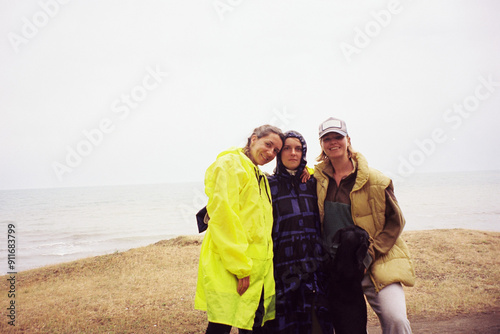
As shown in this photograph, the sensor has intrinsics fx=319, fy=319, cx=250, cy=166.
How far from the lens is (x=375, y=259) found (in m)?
2.66

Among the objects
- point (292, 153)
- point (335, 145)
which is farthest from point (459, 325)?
point (292, 153)

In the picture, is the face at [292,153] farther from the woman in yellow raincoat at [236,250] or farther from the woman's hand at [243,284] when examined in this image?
the woman's hand at [243,284]

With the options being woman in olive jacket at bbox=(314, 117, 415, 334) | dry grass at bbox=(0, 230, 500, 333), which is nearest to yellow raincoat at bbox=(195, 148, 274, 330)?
woman in olive jacket at bbox=(314, 117, 415, 334)

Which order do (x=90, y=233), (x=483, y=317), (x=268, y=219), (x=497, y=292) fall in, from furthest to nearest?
(x=90, y=233), (x=497, y=292), (x=483, y=317), (x=268, y=219)

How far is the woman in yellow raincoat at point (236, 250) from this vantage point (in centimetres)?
235

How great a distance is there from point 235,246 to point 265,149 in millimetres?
884

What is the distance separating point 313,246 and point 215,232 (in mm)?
903

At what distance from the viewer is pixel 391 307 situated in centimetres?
248

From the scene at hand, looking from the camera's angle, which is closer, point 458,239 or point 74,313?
point 74,313

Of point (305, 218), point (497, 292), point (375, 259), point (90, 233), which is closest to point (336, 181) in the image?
point (305, 218)

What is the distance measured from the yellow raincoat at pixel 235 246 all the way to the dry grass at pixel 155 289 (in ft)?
7.02

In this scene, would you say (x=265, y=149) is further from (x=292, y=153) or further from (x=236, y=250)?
(x=236, y=250)

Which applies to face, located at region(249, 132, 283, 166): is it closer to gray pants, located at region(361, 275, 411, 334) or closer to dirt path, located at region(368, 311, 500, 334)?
gray pants, located at region(361, 275, 411, 334)

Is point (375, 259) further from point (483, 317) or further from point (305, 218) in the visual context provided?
point (483, 317)
